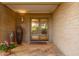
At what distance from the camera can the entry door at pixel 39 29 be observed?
31.6ft

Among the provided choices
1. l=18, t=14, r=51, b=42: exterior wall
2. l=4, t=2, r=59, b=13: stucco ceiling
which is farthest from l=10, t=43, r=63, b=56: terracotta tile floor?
l=18, t=14, r=51, b=42: exterior wall

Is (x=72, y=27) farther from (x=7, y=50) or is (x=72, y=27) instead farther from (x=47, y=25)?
(x=47, y=25)

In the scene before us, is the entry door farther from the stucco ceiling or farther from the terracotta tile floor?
the terracotta tile floor

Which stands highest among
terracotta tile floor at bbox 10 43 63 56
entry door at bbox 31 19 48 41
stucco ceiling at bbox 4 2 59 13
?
stucco ceiling at bbox 4 2 59 13

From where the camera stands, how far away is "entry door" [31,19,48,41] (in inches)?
379

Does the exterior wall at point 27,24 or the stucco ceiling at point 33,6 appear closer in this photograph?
the stucco ceiling at point 33,6

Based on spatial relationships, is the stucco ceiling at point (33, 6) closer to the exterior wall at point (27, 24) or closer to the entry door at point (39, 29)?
the exterior wall at point (27, 24)

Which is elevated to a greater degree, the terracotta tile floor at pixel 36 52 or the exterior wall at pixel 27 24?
the exterior wall at pixel 27 24

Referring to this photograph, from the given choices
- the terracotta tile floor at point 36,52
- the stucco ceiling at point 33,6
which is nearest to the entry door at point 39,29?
the stucco ceiling at point 33,6

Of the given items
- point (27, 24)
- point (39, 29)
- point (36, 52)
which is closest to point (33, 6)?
point (36, 52)

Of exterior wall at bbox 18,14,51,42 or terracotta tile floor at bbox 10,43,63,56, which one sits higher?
exterior wall at bbox 18,14,51,42

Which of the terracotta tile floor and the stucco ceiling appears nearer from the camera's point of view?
the terracotta tile floor

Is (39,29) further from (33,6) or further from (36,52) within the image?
(36,52)

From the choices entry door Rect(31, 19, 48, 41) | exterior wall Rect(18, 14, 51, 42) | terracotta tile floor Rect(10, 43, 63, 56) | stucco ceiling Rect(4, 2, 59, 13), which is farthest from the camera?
entry door Rect(31, 19, 48, 41)
